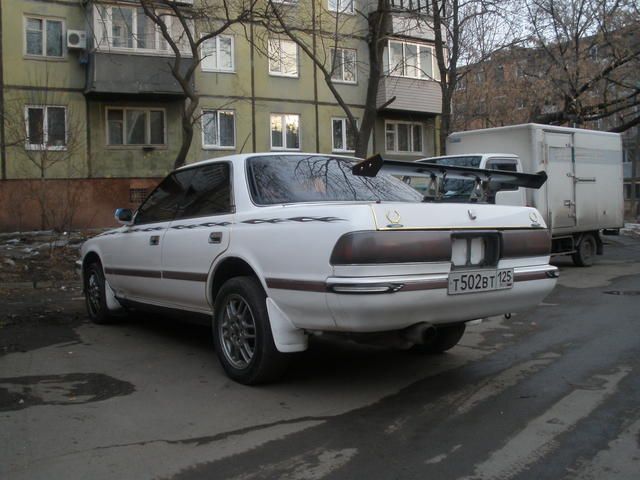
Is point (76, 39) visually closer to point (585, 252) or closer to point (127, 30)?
point (127, 30)

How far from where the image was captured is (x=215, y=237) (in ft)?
16.6

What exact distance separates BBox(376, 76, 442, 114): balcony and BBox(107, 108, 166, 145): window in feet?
28.4

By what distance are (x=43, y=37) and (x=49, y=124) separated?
287 centimetres

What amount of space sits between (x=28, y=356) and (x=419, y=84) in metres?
23.4

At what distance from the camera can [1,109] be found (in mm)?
18438

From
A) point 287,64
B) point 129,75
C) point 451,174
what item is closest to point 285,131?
point 287,64

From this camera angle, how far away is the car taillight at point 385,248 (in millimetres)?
3912

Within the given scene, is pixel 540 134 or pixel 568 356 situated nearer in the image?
pixel 568 356

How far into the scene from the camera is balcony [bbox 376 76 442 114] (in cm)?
2612

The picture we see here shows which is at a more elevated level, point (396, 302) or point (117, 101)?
point (117, 101)

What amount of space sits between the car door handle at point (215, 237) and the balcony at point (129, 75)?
16.8 meters

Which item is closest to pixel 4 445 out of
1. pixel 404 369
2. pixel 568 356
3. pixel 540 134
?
pixel 404 369

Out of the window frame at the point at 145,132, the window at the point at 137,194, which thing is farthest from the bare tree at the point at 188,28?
the window at the point at 137,194

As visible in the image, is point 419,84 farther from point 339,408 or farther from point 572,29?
point 339,408
